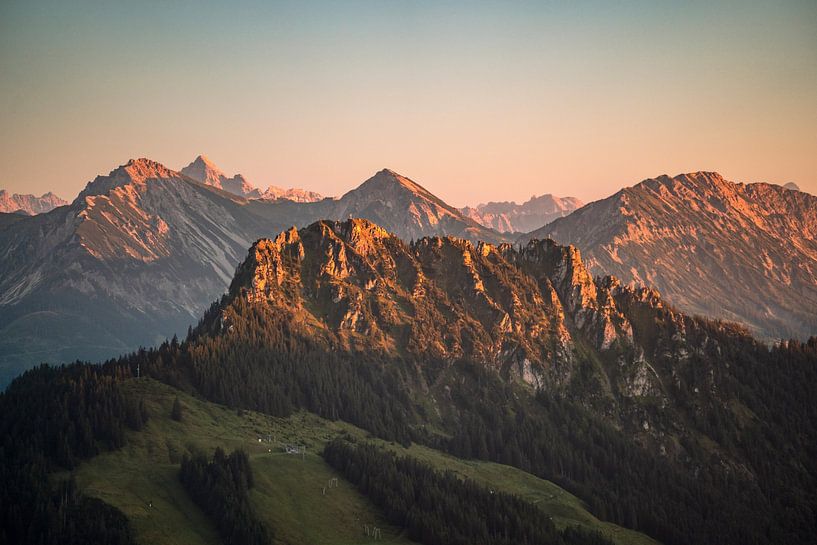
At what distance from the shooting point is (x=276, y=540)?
196 metres

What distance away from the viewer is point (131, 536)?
17750cm

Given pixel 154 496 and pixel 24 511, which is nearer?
pixel 24 511

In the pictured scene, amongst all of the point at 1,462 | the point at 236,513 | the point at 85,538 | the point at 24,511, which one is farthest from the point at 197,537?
the point at 1,462

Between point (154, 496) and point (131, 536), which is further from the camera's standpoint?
point (154, 496)

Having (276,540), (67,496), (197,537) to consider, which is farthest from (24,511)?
(276,540)

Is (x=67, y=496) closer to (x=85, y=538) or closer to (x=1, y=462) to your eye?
(x=85, y=538)

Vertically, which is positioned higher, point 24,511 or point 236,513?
point 24,511

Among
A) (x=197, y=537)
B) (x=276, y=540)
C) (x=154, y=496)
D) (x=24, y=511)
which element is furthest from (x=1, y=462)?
(x=276, y=540)

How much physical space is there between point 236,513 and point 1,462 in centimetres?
6352

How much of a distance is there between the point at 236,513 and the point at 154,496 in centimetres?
2227

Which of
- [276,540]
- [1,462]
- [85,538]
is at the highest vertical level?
[1,462]

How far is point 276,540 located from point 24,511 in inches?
2422

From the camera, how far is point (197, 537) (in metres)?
190

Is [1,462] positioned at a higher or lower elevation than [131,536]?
higher
